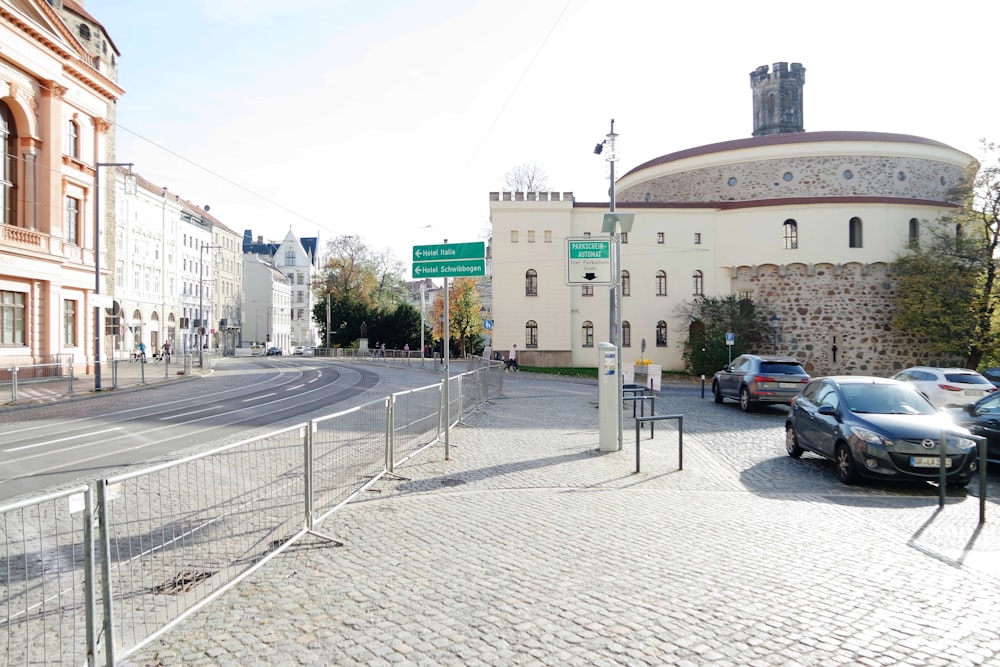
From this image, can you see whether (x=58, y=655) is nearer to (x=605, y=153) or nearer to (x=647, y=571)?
(x=647, y=571)

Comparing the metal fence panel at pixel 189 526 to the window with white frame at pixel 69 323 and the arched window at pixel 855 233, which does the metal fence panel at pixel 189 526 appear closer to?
the window with white frame at pixel 69 323

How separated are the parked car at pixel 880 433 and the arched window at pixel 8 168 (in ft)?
106

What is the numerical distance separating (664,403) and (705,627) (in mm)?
19129

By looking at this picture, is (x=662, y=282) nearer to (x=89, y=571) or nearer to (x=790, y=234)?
(x=790, y=234)

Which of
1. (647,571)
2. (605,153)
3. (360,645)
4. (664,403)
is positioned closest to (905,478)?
(647,571)

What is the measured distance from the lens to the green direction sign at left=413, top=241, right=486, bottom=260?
36.0 ft

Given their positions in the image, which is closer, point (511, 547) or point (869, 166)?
point (511, 547)

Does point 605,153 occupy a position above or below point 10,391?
above

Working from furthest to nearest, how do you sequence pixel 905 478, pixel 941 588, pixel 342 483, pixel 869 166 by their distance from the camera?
pixel 869 166 < pixel 905 478 < pixel 342 483 < pixel 941 588

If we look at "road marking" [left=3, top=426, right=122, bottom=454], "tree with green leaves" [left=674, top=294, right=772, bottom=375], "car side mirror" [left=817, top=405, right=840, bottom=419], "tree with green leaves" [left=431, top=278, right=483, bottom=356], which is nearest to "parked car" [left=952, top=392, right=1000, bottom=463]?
"car side mirror" [left=817, top=405, right=840, bottom=419]

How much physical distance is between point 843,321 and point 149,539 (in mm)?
46764

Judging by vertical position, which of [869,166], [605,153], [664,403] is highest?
→ [869,166]

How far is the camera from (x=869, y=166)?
1924 inches

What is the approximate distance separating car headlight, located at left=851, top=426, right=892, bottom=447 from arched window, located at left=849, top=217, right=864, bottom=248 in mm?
39064
